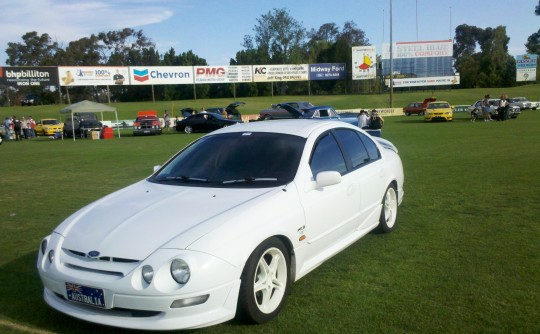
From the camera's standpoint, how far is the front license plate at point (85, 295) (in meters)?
3.27

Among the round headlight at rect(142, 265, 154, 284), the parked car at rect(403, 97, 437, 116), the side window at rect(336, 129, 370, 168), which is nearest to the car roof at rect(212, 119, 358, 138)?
the side window at rect(336, 129, 370, 168)

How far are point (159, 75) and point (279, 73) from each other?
17.0 meters

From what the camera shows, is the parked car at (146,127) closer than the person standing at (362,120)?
No

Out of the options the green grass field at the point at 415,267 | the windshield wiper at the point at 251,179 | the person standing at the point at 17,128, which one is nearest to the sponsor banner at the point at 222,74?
the person standing at the point at 17,128

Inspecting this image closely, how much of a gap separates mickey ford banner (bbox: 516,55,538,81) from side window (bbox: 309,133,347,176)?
73651mm

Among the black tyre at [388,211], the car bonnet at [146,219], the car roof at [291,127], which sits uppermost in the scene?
the car roof at [291,127]

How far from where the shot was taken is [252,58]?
3681 inches

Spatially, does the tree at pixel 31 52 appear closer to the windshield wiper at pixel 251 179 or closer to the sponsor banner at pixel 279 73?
the sponsor banner at pixel 279 73

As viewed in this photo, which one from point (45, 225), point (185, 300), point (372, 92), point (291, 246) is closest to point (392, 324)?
point (291, 246)

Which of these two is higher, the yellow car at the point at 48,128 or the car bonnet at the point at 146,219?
the car bonnet at the point at 146,219

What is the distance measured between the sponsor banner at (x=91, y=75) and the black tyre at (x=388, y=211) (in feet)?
190

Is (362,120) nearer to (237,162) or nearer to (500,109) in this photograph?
(500,109)

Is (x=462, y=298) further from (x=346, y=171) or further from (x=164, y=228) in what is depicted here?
(x=164, y=228)

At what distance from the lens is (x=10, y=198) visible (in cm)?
923
